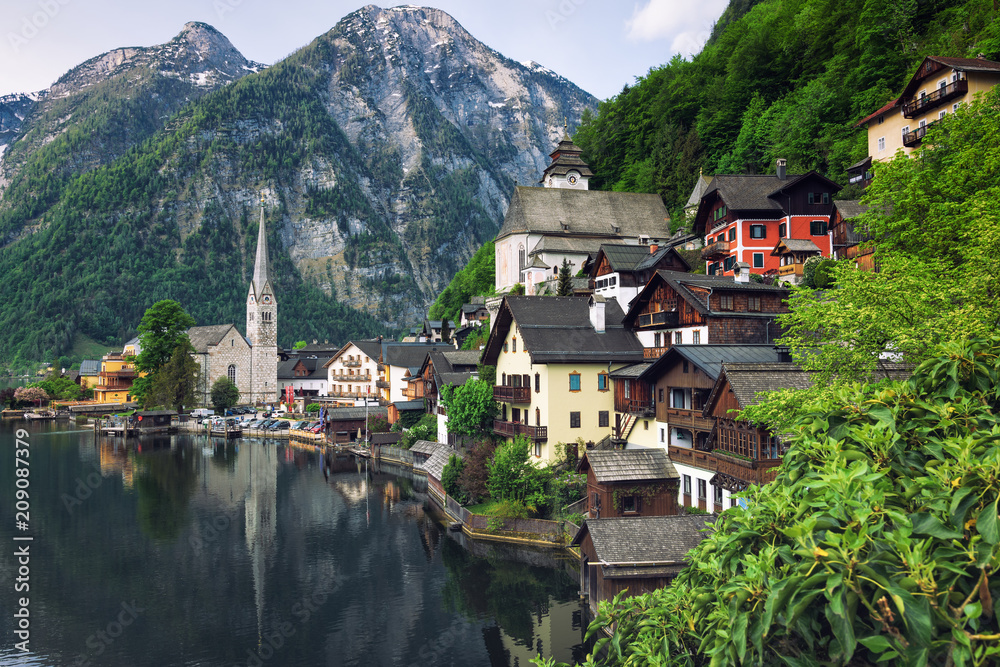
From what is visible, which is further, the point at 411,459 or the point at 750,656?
the point at 411,459

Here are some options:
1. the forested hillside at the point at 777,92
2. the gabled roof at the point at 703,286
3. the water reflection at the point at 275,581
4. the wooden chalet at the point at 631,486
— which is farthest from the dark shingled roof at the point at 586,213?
the wooden chalet at the point at 631,486

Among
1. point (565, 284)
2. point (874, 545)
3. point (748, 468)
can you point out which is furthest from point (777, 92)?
point (874, 545)

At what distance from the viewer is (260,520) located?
159ft

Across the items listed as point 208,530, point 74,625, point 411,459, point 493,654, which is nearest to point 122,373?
point 411,459

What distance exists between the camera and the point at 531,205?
289ft

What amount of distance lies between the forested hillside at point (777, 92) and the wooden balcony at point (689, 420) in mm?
33434

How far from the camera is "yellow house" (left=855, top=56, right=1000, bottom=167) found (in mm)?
39406

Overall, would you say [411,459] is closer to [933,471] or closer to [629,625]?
[629,625]

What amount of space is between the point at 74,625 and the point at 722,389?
1229 inches

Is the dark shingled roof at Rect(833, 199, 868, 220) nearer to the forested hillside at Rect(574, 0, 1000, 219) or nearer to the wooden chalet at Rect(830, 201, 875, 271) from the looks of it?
the wooden chalet at Rect(830, 201, 875, 271)

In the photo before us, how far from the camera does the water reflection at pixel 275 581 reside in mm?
27578

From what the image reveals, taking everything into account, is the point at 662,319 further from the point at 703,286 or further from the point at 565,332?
the point at 565,332

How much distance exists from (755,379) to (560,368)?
54.7 ft

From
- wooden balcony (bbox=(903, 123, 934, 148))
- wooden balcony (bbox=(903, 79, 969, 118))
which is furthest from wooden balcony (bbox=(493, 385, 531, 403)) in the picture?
wooden balcony (bbox=(903, 79, 969, 118))
